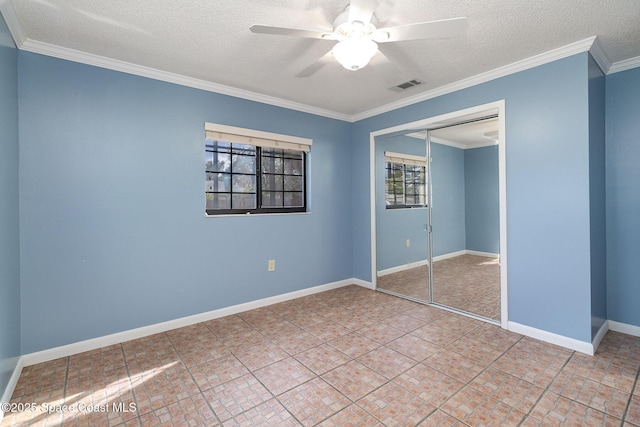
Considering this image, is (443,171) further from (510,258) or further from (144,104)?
(144,104)

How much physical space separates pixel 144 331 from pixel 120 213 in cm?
111

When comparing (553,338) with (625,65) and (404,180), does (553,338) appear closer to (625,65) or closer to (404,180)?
(404,180)

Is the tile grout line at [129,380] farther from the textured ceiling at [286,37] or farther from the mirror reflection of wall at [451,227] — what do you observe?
the mirror reflection of wall at [451,227]

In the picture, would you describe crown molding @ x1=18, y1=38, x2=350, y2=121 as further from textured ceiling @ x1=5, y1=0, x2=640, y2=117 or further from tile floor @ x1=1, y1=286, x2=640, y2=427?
tile floor @ x1=1, y1=286, x2=640, y2=427

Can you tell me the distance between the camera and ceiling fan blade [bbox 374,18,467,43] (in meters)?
1.60

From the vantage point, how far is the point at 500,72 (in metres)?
2.86

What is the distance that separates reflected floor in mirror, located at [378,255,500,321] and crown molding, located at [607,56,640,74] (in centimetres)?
201

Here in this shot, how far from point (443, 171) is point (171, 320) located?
11.2 ft

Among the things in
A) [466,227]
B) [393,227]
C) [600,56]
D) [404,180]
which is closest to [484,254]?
[466,227]

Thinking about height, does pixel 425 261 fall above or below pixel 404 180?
below

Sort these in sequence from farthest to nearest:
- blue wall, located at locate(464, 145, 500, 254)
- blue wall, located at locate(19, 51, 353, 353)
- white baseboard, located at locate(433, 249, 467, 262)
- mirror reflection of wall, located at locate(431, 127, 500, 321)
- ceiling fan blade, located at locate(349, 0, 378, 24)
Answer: white baseboard, located at locate(433, 249, 467, 262), mirror reflection of wall, located at locate(431, 127, 500, 321), blue wall, located at locate(464, 145, 500, 254), blue wall, located at locate(19, 51, 353, 353), ceiling fan blade, located at locate(349, 0, 378, 24)

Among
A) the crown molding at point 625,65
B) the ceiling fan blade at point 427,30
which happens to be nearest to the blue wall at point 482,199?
the crown molding at point 625,65

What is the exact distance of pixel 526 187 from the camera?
2.74m

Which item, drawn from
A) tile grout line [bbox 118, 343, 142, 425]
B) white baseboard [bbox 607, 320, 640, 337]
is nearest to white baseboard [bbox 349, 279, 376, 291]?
white baseboard [bbox 607, 320, 640, 337]
